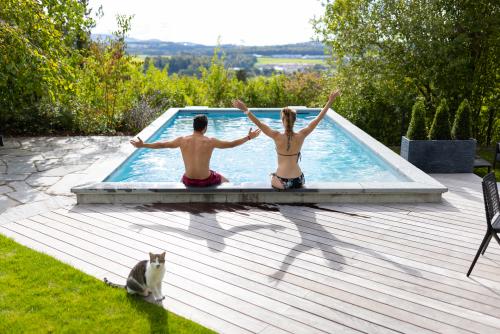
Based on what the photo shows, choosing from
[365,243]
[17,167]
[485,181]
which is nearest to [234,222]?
[365,243]

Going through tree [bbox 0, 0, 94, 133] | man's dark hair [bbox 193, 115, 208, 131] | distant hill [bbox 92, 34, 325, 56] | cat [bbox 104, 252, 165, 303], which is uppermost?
distant hill [bbox 92, 34, 325, 56]

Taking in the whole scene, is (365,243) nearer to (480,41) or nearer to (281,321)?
(281,321)

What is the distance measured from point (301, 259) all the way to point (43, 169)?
17.6 feet

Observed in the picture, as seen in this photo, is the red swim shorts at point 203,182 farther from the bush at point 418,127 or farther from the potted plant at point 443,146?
the bush at point 418,127

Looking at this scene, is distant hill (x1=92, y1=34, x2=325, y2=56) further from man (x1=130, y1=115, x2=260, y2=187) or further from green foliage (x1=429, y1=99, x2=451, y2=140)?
man (x1=130, y1=115, x2=260, y2=187)

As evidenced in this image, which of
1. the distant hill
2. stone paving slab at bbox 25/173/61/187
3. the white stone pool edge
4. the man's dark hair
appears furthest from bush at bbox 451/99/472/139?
the distant hill

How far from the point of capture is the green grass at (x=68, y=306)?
345cm

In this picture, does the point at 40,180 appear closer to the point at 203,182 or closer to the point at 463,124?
the point at 203,182

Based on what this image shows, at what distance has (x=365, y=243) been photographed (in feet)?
16.1

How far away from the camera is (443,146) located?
26.4ft

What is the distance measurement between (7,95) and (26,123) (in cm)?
145

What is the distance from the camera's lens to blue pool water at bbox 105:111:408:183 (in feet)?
28.3

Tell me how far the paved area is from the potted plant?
5.48 metres

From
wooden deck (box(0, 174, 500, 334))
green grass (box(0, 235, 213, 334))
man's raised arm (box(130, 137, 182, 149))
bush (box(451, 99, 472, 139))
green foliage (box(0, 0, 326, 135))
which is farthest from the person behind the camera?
bush (box(451, 99, 472, 139))
